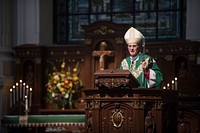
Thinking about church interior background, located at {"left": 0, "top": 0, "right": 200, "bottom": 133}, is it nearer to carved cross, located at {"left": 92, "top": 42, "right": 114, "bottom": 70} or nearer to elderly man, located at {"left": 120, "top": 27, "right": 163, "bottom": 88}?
carved cross, located at {"left": 92, "top": 42, "right": 114, "bottom": 70}

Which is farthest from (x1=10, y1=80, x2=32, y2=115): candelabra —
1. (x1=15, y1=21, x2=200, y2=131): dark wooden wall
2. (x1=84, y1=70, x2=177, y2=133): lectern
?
(x1=84, y1=70, x2=177, y2=133): lectern

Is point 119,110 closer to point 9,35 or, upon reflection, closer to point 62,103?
point 62,103

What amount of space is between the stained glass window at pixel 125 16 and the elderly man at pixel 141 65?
15.3 feet

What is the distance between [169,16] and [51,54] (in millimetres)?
2585

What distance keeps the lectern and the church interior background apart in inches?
157

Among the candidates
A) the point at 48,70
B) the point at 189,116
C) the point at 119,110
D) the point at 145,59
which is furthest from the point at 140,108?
the point at 48,70

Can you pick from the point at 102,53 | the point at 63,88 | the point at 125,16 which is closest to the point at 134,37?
the point at 102,53

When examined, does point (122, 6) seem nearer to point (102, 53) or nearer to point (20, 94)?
point (102, 53)

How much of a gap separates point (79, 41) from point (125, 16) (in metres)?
1.13

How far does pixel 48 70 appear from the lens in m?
11.2

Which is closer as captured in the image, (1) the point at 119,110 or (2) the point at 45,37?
(1) the point at 119,110

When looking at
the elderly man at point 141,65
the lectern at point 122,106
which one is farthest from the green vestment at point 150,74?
the lectern at point 122,106

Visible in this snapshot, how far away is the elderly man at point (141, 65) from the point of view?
650 centimetres

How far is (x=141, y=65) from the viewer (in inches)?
253
